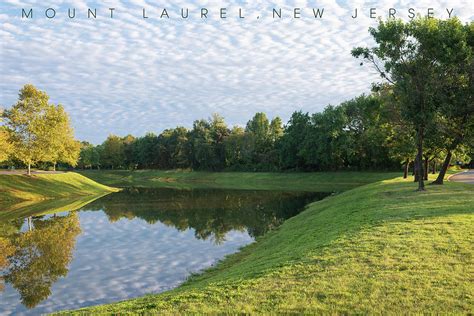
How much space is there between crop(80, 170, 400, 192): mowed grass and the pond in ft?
112

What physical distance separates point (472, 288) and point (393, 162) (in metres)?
83.2

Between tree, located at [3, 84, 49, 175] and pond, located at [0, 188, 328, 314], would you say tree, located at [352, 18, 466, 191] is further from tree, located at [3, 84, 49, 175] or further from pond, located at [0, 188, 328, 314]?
tree, located at [3, 84, 49, 175]

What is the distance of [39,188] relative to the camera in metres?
50.9

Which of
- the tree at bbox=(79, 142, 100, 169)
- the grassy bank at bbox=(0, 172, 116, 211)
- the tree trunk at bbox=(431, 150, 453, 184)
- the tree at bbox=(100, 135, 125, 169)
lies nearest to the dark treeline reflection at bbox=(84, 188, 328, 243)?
the grassy bank at bbox=(0, 172, 116, 211)

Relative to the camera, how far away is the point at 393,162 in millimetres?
87562

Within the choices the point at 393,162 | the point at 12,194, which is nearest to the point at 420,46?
the point at 12,194

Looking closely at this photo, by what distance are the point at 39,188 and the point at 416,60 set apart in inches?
1753

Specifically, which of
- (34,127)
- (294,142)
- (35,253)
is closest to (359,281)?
(35,253)

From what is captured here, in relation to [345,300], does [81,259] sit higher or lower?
lower

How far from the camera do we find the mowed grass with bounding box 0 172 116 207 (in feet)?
150

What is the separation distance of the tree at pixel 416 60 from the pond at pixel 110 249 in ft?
45.2

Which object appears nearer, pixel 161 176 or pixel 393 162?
pixel 393 162

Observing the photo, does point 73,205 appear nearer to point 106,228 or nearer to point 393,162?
point 106,228

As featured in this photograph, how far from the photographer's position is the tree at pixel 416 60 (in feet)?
99.2
